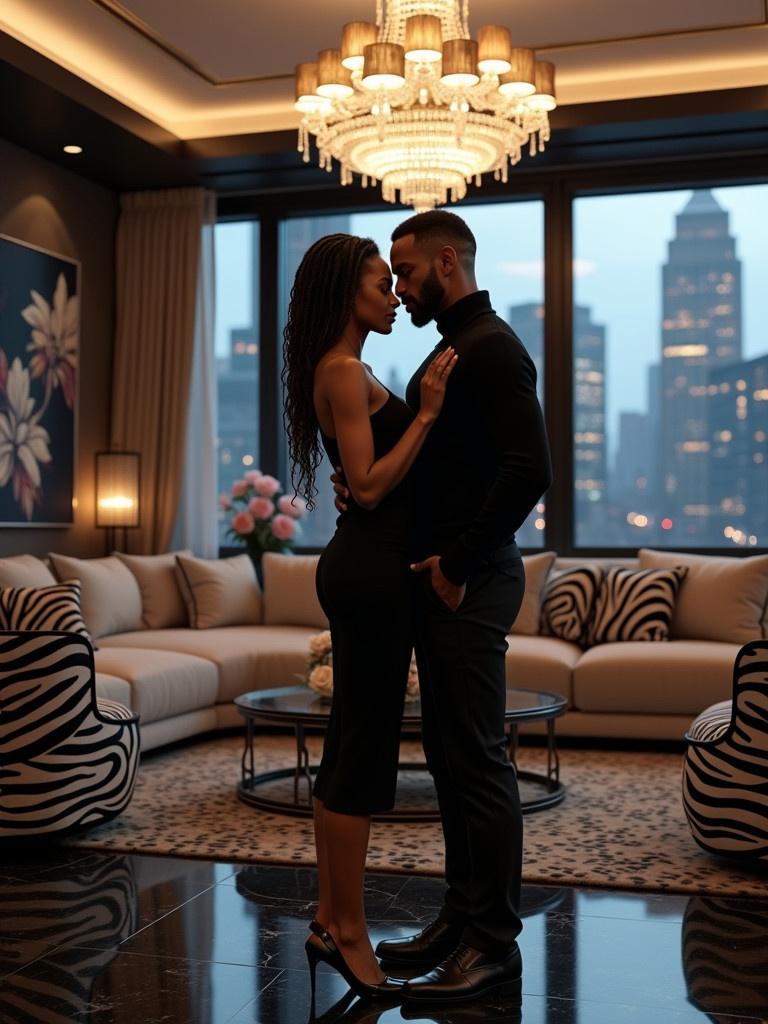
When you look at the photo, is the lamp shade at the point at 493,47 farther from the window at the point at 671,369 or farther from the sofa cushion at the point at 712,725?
the window at the point at 671,369

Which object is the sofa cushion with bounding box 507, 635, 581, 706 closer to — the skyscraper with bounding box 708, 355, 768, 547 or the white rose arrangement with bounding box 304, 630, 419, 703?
the white rose arrangement with bounding box 304, 630, 419, 703

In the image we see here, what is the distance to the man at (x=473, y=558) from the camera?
242 centimetres

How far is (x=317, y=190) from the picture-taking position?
23.6ft

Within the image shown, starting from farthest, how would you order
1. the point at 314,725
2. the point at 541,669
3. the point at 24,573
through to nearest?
the point at 541,669, the point at 24,573, the point at 314,725

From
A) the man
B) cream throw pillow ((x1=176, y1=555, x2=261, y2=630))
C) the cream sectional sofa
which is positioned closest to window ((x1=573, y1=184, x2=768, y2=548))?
the cream sectional sofa

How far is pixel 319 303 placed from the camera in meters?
2.49

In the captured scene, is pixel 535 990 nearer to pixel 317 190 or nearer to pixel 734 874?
pixel 734 874

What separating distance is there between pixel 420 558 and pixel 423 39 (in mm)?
2515

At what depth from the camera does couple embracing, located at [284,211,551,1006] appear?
243 centimetres

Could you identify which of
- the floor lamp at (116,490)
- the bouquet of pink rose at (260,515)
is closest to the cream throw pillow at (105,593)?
the floor lamp at (116,490)

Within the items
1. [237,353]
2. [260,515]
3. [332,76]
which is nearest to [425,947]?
[332,76]

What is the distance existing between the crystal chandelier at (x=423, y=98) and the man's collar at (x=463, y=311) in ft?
6.56

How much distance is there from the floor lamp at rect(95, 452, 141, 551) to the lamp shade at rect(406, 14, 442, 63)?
3.21m

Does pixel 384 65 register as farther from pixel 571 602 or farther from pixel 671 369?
pixel 671 369
